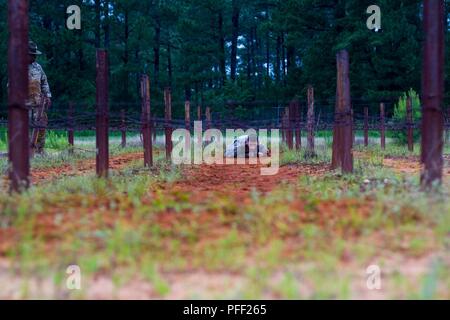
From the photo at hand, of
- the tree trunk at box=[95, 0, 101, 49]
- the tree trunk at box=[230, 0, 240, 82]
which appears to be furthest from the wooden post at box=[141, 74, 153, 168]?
the tree trunk at box=[230, 0, 240, 82]

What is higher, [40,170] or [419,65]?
[419,65]

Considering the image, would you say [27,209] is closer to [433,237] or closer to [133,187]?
[133,187]

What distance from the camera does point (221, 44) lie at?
40.8 m

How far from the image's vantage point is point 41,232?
4.21 m

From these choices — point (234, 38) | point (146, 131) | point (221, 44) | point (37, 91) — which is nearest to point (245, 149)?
point (146, 131)

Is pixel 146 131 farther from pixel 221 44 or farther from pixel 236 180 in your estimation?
pixel 221 44

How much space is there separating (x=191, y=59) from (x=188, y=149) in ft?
79.0

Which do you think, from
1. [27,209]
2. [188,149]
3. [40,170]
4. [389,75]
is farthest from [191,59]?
[27,209]

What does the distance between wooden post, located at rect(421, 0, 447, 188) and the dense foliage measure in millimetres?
23526

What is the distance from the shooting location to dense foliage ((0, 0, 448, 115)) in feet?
100

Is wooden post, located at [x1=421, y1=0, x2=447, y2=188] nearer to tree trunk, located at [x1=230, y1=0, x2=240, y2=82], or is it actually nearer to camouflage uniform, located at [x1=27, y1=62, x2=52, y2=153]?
camouflage uniform, located at [x1=27, y1=62, x2=52, y2=153]

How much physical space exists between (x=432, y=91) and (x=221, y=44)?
116ft

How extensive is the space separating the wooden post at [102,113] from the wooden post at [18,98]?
2.48 meters

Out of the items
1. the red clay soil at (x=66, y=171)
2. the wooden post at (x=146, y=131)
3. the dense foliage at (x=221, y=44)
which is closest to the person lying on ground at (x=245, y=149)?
the red clay soil at (x=66, y=171)
